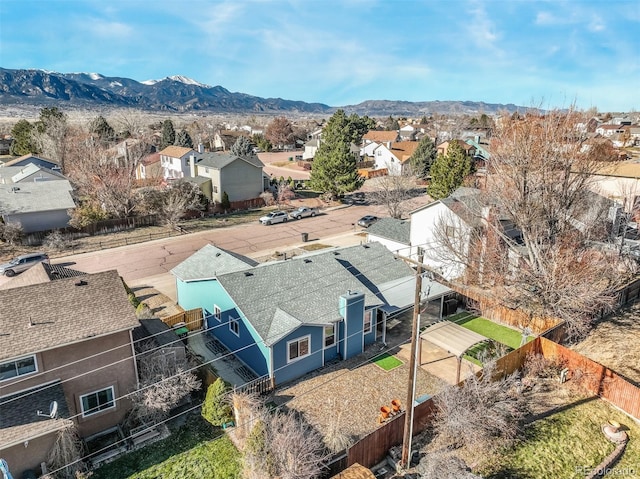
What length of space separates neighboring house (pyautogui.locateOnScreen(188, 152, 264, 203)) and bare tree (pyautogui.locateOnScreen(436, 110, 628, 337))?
3579cm

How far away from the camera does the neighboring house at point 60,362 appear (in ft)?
45.6

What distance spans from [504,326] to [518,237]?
30.7 feet

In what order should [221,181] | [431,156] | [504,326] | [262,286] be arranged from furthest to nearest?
[431,156] → [221,181] → [504,326] → [262,286]

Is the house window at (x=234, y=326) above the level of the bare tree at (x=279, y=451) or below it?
above

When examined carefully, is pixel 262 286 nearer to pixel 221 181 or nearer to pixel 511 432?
pixel 511 432

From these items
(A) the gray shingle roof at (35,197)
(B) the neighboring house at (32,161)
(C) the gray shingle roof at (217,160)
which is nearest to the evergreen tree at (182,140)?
(B) the neighboring house at (32,161)

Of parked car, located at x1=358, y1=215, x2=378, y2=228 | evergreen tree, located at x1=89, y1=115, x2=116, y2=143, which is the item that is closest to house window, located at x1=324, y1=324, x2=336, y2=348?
parked car, located at x1=358, y1=215, x2=378, y2=228

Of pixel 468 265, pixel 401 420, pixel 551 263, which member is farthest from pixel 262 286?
pixel 551 263

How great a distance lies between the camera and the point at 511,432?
53.7ft

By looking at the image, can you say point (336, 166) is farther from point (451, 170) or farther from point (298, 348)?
point (298, 348)

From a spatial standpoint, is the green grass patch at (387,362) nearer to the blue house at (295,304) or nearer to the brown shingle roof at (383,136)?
the blue house at (295,304)

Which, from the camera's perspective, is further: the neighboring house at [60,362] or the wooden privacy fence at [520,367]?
the wooden privacy fence at [520,367]

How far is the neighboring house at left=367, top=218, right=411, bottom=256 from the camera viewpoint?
3494 centimetres

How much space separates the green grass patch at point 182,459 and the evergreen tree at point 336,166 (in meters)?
44.9
